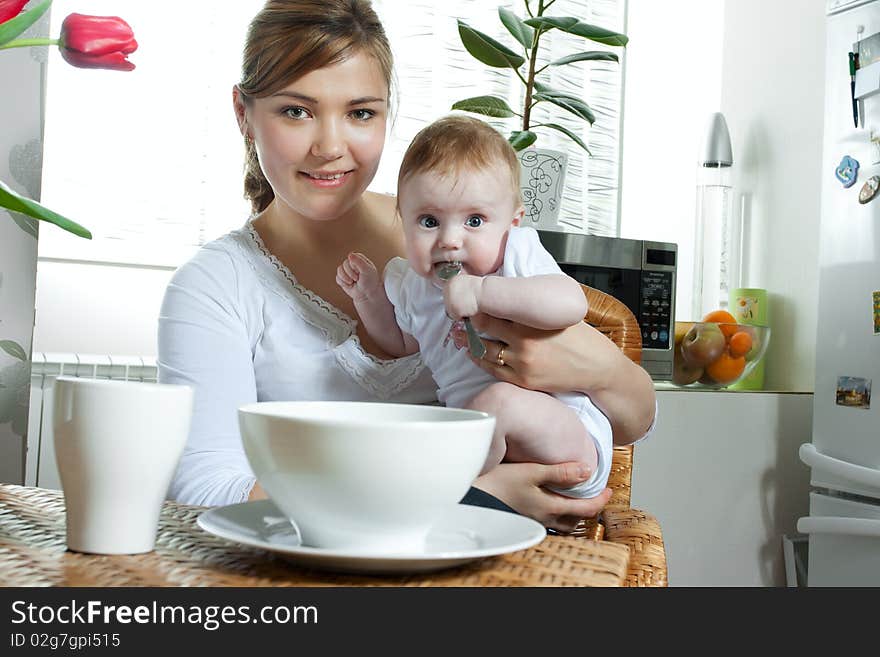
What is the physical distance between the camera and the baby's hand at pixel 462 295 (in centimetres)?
105

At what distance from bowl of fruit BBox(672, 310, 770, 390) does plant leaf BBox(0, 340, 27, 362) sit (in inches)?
65.6

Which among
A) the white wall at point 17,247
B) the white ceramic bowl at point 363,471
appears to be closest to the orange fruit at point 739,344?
the white wall at point 17,247

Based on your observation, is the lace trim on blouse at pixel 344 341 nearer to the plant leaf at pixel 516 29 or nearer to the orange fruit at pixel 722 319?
the plant leaf at pixel 516 29

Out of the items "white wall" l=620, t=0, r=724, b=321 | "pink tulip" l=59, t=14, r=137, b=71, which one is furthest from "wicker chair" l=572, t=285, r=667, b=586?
"white wall" l=620, t=0, r=724, b=321

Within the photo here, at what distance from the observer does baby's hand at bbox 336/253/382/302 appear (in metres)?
1.26

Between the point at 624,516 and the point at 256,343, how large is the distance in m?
0.56

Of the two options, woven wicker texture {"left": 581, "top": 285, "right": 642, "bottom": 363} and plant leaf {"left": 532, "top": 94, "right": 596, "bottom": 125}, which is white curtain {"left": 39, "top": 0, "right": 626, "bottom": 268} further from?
woven wicker texture {"left": 581, "top": 285, "right": 642, "bottom": 363}

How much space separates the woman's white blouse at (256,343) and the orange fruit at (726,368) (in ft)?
4.60

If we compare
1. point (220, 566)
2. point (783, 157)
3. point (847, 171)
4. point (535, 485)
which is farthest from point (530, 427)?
point (783, 157)

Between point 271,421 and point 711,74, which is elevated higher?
point 711,74

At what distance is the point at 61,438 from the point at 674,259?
2.16 metres

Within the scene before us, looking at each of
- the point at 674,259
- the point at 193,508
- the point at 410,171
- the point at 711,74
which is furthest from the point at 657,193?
the point at 193,508
